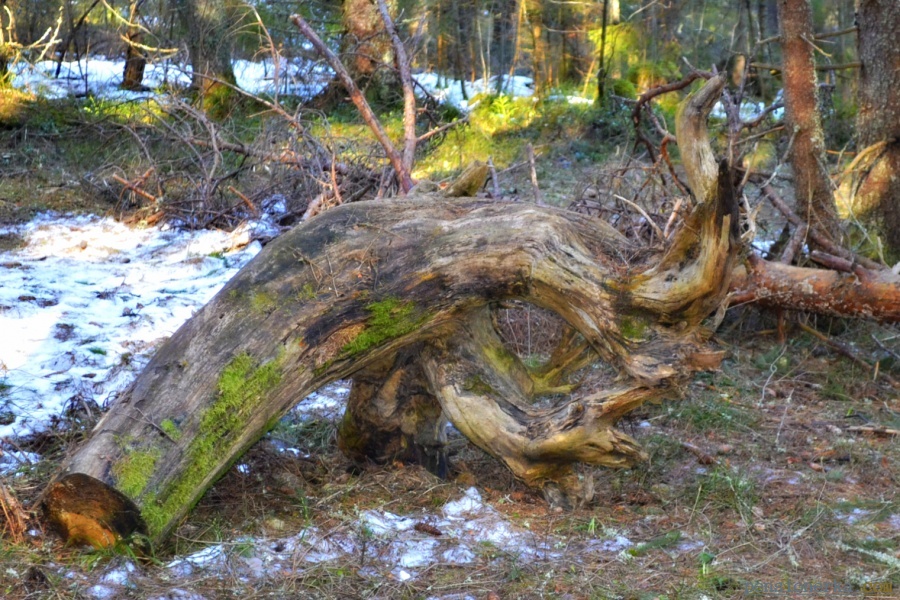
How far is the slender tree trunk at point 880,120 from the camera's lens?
649 centimetres

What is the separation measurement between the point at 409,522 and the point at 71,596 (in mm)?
1339

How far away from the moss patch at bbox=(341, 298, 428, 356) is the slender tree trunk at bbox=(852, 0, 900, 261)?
443 cm

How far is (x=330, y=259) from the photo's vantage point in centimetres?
384

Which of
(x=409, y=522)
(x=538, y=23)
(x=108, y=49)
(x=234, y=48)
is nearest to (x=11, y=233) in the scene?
(x=409, y=522)

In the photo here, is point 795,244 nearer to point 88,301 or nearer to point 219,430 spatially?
point 219,430

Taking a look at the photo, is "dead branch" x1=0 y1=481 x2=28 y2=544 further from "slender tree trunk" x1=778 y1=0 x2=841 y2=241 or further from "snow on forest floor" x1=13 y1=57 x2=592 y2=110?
"snow on forest floor" x1=13 y1=57 x2=592 y2=110

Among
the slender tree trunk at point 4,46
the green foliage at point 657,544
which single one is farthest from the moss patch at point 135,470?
the slender tree trunk at point 4,46

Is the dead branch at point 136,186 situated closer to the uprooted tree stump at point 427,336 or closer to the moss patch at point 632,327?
the uprooted tree stump at point 427,336

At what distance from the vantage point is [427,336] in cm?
402

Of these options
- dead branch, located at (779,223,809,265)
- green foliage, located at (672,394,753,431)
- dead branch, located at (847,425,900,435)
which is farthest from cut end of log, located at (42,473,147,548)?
dead branch, located at (779,223,809,265)

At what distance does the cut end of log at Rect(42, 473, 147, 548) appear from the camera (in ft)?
10.5

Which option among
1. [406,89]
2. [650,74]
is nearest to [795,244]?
[406,89]

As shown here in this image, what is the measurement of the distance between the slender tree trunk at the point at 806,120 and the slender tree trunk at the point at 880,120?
409mm

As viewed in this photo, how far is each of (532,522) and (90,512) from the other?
1.77m
